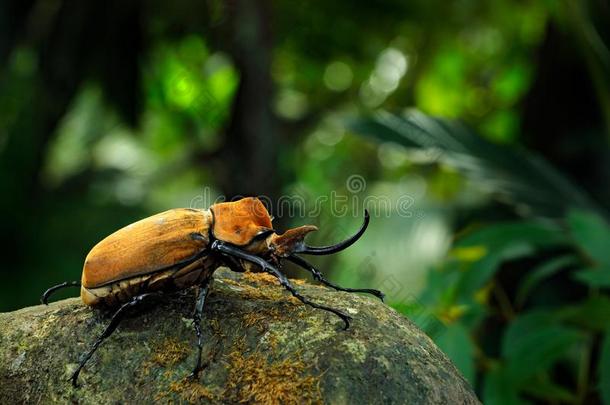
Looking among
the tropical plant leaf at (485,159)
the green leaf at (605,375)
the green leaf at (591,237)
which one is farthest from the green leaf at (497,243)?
the tropical plant leaf at (485,159)

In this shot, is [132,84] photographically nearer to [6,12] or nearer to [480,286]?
[6,12]

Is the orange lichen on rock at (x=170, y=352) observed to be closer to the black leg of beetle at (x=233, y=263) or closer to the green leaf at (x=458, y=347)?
Result: the black leg of beetle at (x=233, y=263)

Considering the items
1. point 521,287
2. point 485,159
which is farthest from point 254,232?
point 485,159

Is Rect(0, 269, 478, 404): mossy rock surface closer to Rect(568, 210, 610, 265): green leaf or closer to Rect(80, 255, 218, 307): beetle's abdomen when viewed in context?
Rect(80, 255, 218, 307): beetle's abdomen

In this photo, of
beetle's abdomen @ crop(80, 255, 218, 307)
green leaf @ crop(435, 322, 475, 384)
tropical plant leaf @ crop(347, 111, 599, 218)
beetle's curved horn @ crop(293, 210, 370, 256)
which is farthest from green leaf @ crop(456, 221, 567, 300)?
beetle's abdomen @ crop(80, 255, 218, 307)

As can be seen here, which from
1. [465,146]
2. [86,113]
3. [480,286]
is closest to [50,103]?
[86,113]

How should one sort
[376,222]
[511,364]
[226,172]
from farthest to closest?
[226,172], [376,222], [511,364]

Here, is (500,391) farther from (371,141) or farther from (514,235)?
(371,141)
